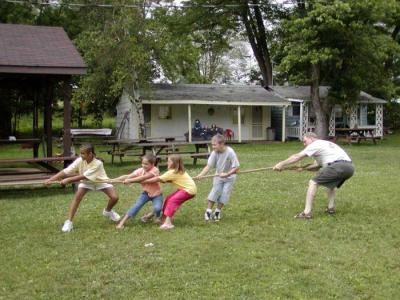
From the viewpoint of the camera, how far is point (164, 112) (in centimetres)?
3148

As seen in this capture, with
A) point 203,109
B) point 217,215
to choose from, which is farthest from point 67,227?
point 203,109

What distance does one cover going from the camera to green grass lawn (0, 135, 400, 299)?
17.4 ft

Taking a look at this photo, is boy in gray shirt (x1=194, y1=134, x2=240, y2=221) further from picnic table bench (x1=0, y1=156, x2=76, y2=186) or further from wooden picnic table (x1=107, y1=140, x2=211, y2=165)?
wooden picnic table (x1=107, y1=140, x2=211, y2=165)

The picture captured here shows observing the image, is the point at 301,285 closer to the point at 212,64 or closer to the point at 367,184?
the point at 367,184

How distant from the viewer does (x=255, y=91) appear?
34.9 m

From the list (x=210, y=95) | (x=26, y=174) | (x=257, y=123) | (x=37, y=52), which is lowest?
(x=26, y=174)

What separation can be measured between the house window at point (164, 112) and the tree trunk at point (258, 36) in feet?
28.8

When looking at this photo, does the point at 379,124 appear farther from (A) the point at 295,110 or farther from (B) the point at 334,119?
(A) the point at 295,110

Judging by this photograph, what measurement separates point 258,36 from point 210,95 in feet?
26.8

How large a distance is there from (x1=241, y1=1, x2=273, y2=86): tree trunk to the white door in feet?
15.0

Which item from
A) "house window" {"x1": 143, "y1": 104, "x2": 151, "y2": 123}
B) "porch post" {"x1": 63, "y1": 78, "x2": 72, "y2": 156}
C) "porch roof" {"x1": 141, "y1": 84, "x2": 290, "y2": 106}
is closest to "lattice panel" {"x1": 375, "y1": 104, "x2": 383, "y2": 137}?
"porch roof" {"x1": 141, "y1": 84, "x2": 290, "y2": 106}

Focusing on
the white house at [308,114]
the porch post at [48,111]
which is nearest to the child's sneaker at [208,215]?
the porch post at [48,111]

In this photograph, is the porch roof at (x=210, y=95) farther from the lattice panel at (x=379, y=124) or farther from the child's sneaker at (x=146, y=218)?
the child's sneaker at (x=146, y=218)

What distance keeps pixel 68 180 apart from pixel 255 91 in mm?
27827
